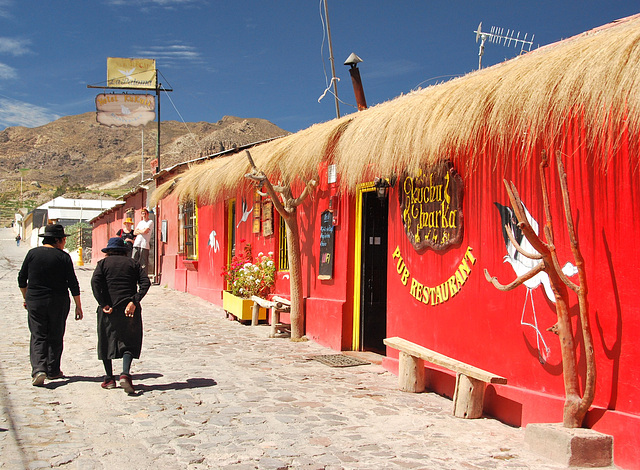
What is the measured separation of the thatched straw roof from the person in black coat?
108 inches

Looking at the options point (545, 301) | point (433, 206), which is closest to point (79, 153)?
point (433, 206)

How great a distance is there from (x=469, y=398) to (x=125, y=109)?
77.3ft

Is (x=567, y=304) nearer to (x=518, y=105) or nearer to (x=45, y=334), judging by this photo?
(x=518, y=105)

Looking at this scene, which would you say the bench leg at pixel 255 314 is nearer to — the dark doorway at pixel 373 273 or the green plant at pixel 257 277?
the green plant at pixel 257 277

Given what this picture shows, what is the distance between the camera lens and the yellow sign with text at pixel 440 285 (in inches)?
222

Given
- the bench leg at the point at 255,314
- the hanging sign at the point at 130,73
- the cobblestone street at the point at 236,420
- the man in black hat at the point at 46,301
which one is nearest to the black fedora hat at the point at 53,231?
the man in black hat at the point at 46,301

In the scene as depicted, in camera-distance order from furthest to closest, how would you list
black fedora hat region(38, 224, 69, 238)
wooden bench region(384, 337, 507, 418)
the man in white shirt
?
1. the man in white shirt
2. black fedora hat region(38, 224, 69, 238)
3. wooden bench region(384, 337, 507, 418)

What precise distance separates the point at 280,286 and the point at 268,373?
368 centimetres

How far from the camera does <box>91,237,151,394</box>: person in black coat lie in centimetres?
574

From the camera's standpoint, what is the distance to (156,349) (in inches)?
314

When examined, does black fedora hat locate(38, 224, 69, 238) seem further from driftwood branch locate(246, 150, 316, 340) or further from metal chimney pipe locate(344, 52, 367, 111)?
metal chimney pipe locate(344, 52, 367, 111)

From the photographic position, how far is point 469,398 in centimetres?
505

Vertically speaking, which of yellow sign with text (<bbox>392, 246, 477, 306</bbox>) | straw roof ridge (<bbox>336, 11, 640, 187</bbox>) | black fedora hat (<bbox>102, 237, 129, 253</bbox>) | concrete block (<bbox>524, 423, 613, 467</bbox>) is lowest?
concrete block (<bbox>524, 423, 613, 467</bbox>)

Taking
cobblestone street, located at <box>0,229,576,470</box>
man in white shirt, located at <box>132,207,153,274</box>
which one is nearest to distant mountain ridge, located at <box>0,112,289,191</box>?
man in white shirt, located at <box>132,207,153,274</box>
